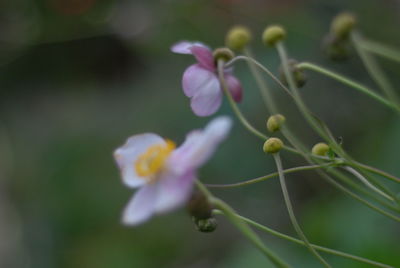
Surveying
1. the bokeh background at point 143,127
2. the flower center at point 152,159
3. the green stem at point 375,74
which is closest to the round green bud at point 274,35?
the green stem at point 375,74

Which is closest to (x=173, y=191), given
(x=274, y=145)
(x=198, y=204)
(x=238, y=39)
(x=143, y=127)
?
(x=198, y=204)

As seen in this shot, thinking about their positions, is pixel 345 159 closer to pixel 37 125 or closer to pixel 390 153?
pixel 390 153

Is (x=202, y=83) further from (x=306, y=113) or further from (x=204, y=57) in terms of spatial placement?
(x=306, y=113)

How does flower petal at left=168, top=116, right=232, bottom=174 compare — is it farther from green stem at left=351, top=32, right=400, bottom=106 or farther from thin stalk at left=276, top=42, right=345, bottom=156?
green stem at left=351, top=32, right=400, bottom=106

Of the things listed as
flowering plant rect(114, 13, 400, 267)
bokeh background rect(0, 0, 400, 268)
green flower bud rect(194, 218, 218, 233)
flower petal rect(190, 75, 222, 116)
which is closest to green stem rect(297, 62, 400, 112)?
flowering plant rect(114, 13, 400, 267)

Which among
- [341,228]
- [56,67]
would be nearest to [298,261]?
[341,228]

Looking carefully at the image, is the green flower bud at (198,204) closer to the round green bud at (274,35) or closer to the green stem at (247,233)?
the green stem at (247,233)

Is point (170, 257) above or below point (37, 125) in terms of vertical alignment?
below
